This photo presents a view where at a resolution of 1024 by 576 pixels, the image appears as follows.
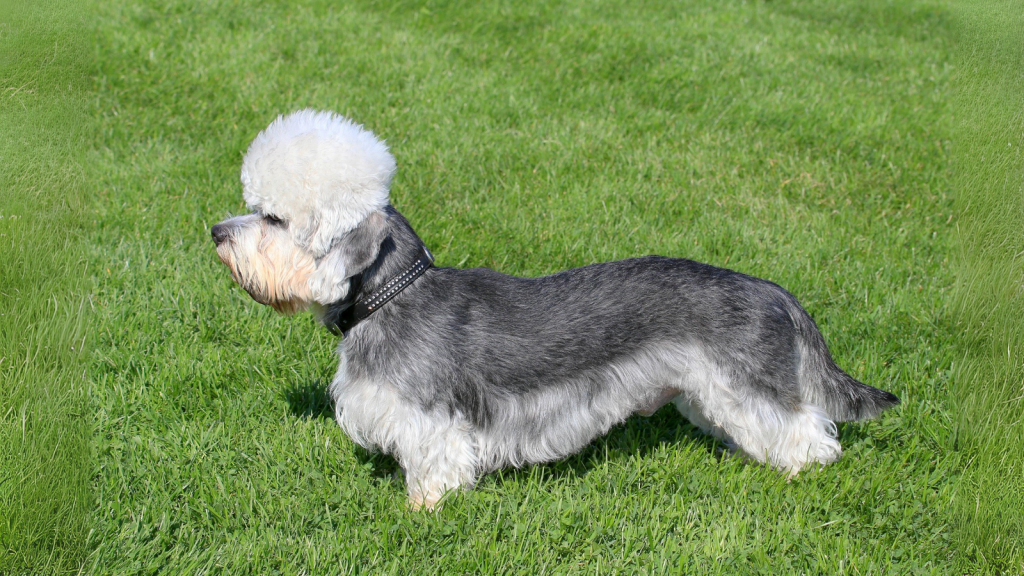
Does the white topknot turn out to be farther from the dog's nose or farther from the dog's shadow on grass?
the dog's shadow on grass

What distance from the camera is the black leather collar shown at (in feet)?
12.4

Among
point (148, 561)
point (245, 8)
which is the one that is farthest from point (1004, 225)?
point (245, 8)

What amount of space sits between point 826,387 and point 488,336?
5.97 feet

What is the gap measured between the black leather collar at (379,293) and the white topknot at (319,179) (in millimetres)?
330

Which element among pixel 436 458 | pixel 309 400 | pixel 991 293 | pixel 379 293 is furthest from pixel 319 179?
pixel 991 293

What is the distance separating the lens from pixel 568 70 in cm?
911

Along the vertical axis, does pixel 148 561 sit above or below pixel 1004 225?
below

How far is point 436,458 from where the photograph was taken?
3.93m

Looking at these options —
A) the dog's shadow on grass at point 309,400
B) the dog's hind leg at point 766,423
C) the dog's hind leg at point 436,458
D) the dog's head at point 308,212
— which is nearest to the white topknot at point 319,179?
the dog's head at point 308,212

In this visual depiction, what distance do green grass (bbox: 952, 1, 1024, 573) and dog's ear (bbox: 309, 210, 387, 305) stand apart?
3.17m

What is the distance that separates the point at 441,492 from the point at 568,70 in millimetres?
6303

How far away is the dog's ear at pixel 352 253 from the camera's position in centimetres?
357

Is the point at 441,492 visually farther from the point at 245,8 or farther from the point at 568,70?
the point at 245,8

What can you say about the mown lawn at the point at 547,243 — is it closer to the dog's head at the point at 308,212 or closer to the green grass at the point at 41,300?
the green grass at the point at 41,300
